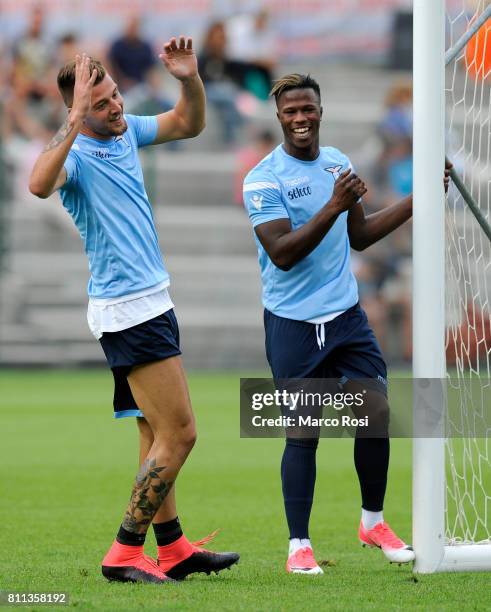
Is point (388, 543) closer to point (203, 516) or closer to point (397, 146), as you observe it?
point (203, 516)

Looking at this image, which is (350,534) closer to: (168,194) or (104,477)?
(104,477)

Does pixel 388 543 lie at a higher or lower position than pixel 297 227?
lower

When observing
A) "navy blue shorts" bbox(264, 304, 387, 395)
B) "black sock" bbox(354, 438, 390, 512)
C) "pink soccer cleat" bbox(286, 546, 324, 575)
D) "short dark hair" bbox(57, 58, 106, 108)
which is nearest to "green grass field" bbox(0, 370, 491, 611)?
"pink soccer cleat" bbox(286, 546, 324, 575)

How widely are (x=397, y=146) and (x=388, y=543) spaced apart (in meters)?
16.0

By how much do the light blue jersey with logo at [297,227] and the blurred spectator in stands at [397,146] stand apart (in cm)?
1479

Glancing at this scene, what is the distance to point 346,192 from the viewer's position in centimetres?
511

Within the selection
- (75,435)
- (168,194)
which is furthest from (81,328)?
(75,435)

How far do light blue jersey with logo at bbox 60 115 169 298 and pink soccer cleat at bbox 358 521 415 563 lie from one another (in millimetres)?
1480

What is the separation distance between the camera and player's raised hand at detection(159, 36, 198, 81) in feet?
17.3

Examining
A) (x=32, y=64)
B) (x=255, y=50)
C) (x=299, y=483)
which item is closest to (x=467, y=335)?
(x=299, y=483)

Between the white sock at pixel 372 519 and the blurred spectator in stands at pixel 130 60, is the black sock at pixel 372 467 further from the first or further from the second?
the blurred spectator in stands at pixel 130 60

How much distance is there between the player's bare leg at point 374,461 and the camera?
5430mm

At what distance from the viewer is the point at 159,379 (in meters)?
4.98

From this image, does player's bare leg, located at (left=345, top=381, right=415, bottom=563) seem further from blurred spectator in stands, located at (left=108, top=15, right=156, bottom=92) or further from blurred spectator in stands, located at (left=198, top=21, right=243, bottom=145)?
blurred spectator in stands, located at (left=108, top=15, right=156, bottom=92)
